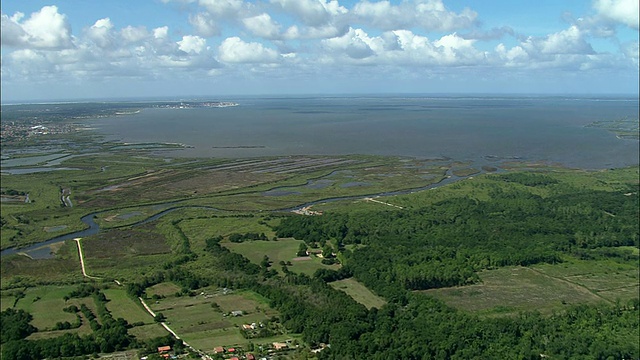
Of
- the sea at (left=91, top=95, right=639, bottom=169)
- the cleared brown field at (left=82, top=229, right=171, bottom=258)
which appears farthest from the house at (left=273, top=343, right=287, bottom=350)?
the sea at (left=91, top=95, right=639, bottom=169)

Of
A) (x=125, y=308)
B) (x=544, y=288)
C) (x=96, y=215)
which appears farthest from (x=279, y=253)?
(x=96, y=215)

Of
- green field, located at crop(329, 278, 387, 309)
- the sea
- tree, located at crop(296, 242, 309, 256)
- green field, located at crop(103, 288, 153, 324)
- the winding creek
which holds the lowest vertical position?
green field, located at crop(329, 278, 387, 309)

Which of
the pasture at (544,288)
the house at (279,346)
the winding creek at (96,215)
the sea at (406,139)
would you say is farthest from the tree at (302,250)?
the sea at (406,139)

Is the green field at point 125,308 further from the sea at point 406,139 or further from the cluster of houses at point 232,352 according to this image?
the sea at point 406,139

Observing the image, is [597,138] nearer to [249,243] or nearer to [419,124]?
[419,124]

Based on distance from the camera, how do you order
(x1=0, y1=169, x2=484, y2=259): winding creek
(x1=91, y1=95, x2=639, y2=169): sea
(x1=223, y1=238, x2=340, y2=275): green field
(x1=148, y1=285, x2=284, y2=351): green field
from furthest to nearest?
1. (x1=91, y1=95, x2=639, y2=169): sea
2. (x1=0, y1=169, x2=484, y2=259): winding creek
3. (x1=223, y1=238, x2=340, y2=275): green field
4. (x1=148, y1=285, x2=284, y2=351): green field

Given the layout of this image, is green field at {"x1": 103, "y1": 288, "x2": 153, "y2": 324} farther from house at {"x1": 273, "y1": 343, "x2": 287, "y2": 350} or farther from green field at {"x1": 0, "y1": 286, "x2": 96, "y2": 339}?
house at {"x1": 273, "y1": 343, "x2": 287, "y2": 350}

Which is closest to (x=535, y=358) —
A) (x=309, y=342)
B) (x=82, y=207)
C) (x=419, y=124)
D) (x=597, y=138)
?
(x=309, y=342)

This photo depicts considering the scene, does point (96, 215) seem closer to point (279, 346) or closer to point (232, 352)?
point (232, 352)
